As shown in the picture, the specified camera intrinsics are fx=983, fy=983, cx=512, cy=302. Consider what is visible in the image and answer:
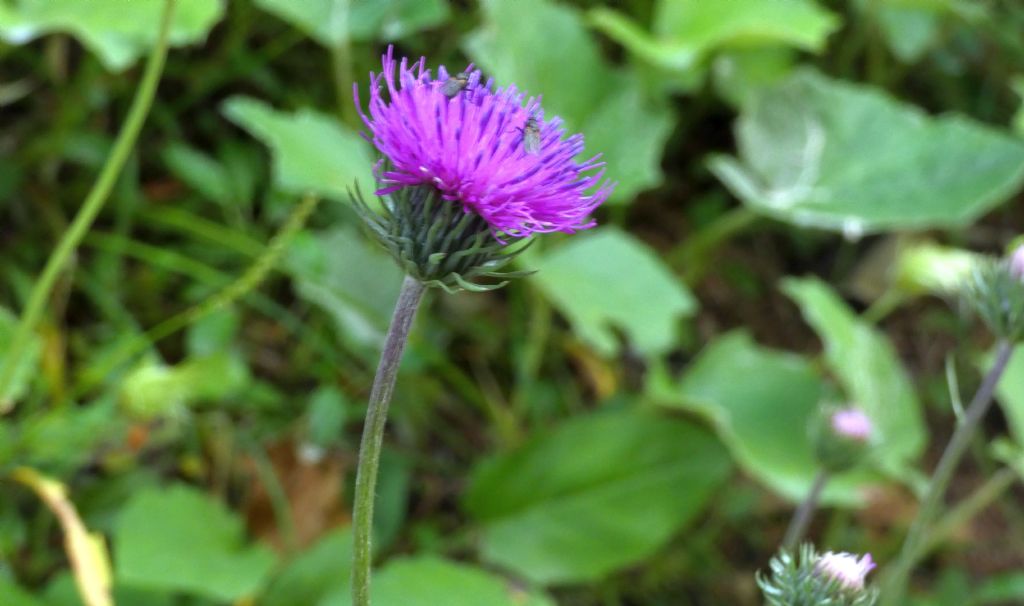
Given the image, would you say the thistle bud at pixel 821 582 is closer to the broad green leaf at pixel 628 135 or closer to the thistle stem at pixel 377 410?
the thistle stem at pixel 377 410

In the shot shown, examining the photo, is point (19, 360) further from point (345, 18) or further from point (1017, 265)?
point (1017, 265)

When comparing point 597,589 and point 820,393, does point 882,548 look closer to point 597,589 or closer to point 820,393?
point 820,393

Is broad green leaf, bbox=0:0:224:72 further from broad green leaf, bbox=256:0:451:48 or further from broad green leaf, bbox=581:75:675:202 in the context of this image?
broad green leaf, bbox=581:75:675:202

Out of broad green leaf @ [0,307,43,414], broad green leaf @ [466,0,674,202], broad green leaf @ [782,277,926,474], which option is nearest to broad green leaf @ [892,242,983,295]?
broad green leaf @ [782,277,926,474]

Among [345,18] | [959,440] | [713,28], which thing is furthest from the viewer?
[713,28]

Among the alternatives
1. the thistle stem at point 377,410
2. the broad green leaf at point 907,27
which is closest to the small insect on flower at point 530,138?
the thistle stem at point 377,410

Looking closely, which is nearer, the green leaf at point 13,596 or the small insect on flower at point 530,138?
the small insect on flower at point 530,138

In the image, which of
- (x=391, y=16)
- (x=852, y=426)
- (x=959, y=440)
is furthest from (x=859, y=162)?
(x=959, y=440)

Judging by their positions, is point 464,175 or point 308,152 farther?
point 308,152
